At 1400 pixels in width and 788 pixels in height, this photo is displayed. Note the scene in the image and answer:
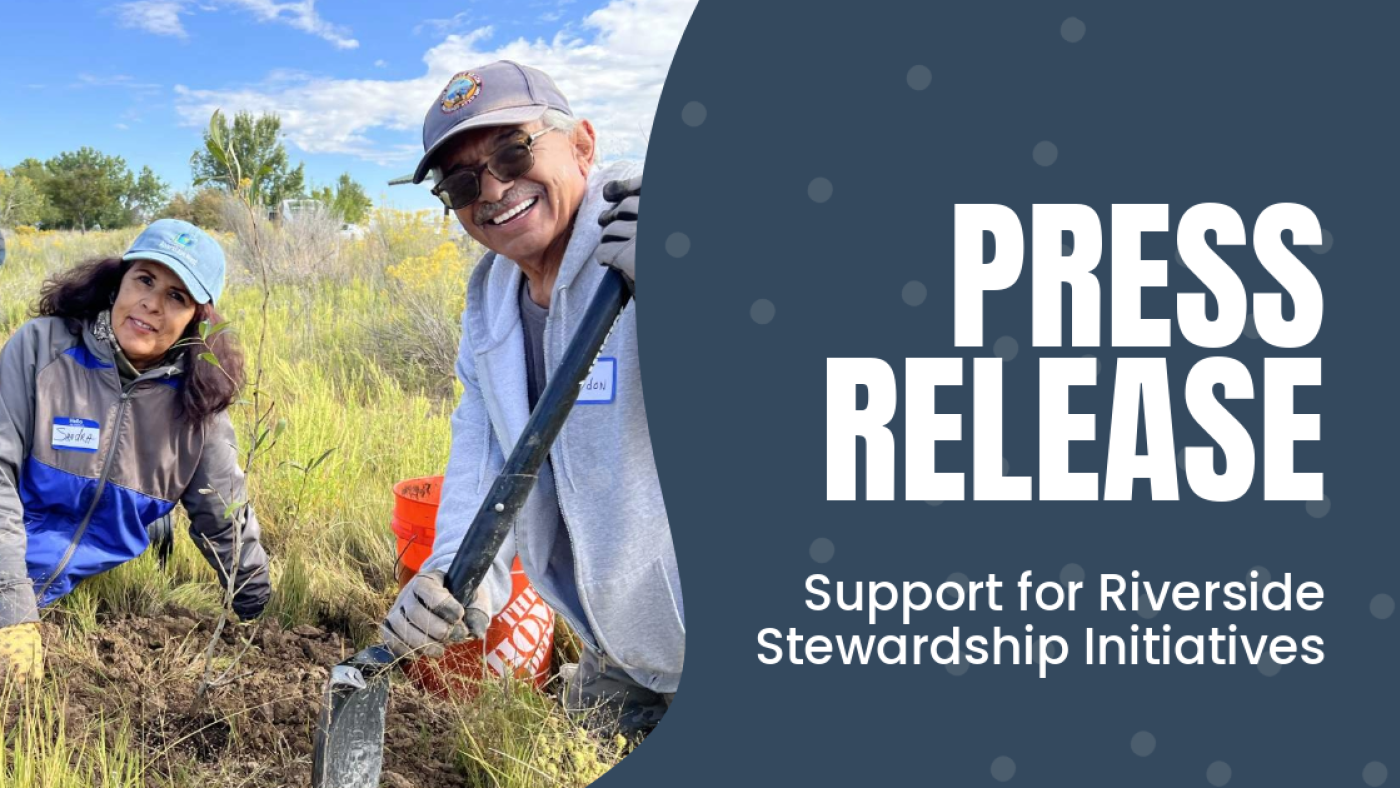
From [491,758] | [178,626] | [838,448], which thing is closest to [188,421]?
[178,626]

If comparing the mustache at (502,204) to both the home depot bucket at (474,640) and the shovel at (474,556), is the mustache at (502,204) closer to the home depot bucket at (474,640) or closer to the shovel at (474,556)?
the shovel at (474,556)

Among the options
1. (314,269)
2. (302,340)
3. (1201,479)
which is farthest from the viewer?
(314,269)

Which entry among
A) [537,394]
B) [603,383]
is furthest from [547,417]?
[537,394]

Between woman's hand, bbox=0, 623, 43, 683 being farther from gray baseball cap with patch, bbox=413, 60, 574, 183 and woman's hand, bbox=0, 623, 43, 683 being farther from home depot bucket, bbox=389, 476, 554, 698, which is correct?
gray baseball cap with patch, bbox=413, 60, 574, 183

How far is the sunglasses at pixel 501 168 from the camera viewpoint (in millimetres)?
2160

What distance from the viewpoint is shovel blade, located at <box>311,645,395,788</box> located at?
79.7 inches

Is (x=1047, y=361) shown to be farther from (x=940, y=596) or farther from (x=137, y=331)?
(x=137, y=331)

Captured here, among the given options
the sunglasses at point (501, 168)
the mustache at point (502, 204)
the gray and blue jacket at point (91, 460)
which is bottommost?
the gray and blue jacket at point (91, 460)

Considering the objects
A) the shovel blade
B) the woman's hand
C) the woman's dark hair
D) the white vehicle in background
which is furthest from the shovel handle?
the white vehicle in background

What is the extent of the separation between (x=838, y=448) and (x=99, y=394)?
270 cm

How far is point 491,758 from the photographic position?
232 centimetres

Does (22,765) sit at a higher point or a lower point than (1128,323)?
lower

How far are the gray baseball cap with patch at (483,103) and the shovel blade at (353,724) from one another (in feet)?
3.30

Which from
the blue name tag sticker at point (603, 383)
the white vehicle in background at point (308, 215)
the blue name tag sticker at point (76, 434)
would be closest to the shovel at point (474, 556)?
the blue name tag sticker at point (603, 383)
